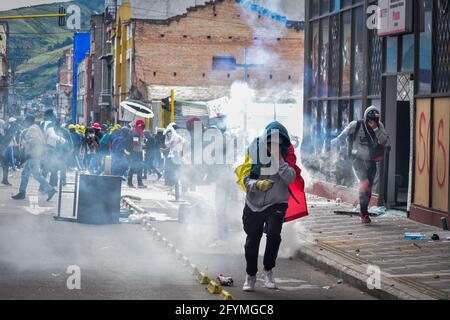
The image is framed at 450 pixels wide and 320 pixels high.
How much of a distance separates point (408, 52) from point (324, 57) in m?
6.09

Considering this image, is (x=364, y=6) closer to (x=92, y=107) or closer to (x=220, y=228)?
(x=220, y=228)

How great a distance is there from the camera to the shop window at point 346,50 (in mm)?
22750

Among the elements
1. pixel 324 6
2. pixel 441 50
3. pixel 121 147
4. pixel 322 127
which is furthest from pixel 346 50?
pixel 121 147

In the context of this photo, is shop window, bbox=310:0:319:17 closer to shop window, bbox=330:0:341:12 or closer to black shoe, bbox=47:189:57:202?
shop window, bbox=330:0:341:12

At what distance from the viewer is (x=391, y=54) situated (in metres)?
19.8

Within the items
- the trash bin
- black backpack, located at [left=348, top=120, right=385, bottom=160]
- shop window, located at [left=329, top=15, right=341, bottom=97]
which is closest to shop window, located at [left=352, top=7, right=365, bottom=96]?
shop window, located at [left=329, top=15, right=341, bottom=97]

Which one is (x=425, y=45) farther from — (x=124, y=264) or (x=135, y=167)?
(x=135, y=167)

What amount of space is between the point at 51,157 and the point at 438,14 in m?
10.9

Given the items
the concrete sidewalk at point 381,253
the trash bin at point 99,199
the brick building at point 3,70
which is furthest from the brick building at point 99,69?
the concrete sidewalk at point 381,253

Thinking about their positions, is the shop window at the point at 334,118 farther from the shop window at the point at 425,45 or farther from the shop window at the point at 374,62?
the shop window at the point at 425,45

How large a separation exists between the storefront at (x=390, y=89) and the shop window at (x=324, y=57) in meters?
0.02
